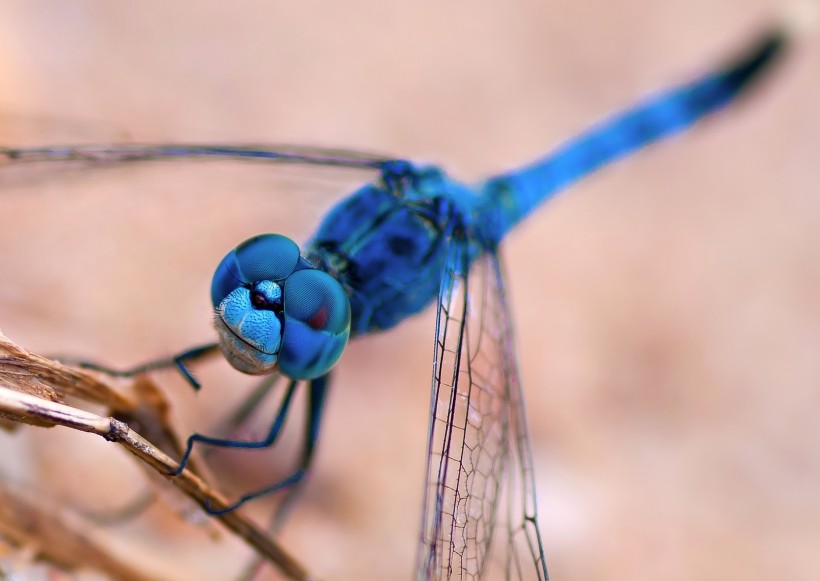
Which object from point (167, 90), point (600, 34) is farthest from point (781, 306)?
point (167, 90)

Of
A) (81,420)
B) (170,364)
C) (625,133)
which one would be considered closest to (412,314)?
(170,364)

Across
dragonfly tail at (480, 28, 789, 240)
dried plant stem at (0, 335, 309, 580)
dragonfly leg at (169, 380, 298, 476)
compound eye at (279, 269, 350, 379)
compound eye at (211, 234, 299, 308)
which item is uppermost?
dragonfly tail at (480, 28, 789, 240)

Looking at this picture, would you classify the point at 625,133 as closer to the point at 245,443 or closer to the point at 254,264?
the point at 254,264

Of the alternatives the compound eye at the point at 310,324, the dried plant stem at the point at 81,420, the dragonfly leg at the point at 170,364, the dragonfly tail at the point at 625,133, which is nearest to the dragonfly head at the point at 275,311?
the compound eye at the point at 310,324

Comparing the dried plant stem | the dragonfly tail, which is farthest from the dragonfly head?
the dragonfly tail

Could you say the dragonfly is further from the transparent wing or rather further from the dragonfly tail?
the dragonfly tail

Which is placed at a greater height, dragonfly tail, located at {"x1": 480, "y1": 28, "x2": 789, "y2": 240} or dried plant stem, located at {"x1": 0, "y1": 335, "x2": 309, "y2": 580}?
dragonfly tail, located at {"x1": 480, "y1": 28, "x2": 789, "y2": 240}
